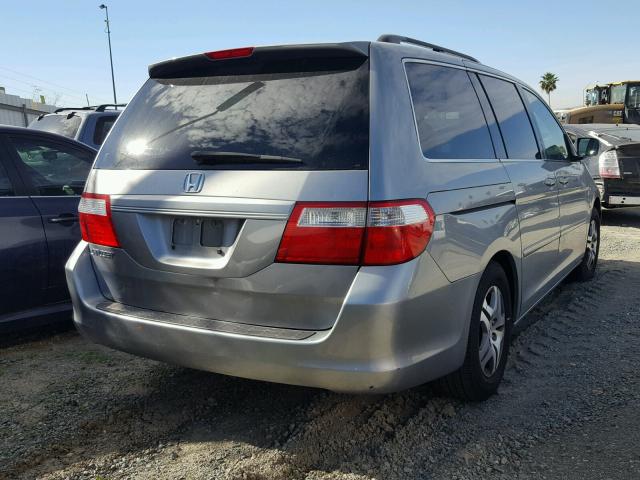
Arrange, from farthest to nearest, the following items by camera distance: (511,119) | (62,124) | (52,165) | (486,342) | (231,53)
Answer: (62,124) < (52,165) < (511,119) < (486,342) < (231,53)

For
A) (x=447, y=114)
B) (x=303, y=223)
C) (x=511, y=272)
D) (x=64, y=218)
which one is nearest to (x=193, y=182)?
(x=303, y=223)

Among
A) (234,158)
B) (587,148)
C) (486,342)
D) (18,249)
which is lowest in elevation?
(486,342)

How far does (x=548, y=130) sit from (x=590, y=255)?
1871 mm

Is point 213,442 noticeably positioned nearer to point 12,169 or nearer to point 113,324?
point 113,324

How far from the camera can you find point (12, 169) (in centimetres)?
419

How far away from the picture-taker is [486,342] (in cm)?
327

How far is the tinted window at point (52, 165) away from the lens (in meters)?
4.32

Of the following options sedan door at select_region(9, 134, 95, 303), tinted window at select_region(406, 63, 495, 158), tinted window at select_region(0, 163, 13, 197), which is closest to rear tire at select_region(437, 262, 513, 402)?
tinted window at select_region(406, 63, 495, 158)

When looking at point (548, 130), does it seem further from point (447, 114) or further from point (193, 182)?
point (193, 182)

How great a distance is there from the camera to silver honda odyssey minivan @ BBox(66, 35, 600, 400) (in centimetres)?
244

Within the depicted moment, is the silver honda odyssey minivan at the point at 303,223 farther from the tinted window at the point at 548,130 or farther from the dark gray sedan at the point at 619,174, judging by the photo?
the dark gray sedan at the point at 619,174

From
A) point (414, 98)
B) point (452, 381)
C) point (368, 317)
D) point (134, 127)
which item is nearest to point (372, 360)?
point (368, 317)

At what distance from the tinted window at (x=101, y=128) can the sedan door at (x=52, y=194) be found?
3122mm

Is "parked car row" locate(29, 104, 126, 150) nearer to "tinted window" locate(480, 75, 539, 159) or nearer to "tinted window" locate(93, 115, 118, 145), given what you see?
"tinted window" locate(93, 115, 118, 145)
